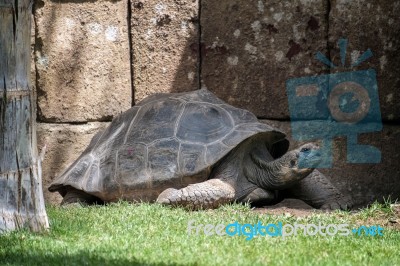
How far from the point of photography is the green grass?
4.82 metres

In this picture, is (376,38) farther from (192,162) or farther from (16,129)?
(16,129)

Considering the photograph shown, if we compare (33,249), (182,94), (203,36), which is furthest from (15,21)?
(203,36)

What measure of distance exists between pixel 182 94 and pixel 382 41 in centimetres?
224

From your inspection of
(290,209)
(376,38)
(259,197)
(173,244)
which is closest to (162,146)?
(259,197)

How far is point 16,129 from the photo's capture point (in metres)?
5.52

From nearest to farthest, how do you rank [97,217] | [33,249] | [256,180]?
1. [33,249]
2. [97,217]
3. [256,180]

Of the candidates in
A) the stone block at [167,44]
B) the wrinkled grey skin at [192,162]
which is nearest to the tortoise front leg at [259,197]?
the wrinkled grey skin at [192,162]

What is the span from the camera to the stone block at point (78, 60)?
870cm

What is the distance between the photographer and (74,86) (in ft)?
28.6

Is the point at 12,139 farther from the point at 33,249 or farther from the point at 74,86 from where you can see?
the point at 74,86

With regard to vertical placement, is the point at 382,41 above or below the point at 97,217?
above

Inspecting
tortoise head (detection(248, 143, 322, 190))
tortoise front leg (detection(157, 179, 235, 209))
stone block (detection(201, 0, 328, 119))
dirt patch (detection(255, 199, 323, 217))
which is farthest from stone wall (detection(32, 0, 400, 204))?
tortoise front leg (detection(157, 179, 235, 209))

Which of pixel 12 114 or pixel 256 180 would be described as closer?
pixel 12 114

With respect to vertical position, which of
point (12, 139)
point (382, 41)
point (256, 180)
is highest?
point (382, 41)
